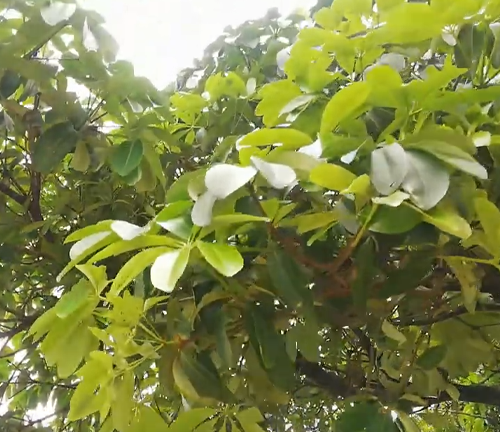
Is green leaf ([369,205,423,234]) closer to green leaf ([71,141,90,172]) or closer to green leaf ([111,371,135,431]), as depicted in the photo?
green leaf ([111,371,135,431])

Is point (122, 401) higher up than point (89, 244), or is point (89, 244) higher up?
point (89, 244)

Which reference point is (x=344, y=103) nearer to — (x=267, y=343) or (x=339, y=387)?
(x=267, y=343)

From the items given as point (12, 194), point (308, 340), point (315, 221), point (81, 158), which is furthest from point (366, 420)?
point (12, 194)

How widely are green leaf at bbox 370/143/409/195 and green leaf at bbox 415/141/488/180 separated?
21mm

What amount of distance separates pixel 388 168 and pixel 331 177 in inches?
1.4

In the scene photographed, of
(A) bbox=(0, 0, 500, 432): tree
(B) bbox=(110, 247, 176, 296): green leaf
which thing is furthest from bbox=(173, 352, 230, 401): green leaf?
(B) bbox=(110, 247, 176, 296): green leaf

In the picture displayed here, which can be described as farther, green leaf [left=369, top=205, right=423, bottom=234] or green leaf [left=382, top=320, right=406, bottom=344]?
green leaf [left=382, top=320, right=406, bottom=344]

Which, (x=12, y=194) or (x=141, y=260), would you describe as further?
(x=12, y=194)

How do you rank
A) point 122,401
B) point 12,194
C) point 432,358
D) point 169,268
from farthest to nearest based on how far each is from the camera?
1. point 12,194
2. point 432,358
3. point 122,401
4. point 169,268

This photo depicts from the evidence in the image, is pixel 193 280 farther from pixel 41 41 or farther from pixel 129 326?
pixel 41 41

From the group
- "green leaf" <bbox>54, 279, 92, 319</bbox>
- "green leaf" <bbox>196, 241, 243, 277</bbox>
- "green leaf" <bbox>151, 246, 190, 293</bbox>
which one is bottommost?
"green leaf" <bbox>54, 279, 92, 319</bbox>

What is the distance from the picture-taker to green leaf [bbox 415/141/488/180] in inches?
14.3

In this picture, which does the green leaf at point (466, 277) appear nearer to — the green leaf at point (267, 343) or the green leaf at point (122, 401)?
the green leaf at point (267, 343)

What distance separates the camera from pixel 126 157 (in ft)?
2.16
